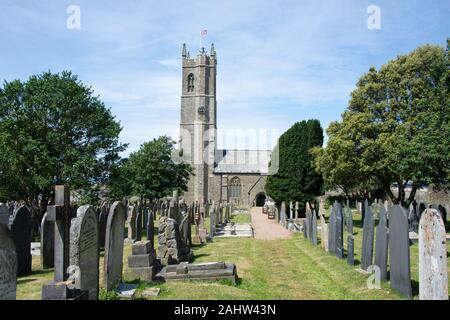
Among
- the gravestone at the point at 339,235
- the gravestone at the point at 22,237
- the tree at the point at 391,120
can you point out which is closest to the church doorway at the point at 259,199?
the tree at the point at 391,120

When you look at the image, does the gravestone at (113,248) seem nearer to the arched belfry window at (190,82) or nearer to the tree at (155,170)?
the tree at (155,170)

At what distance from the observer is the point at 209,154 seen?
60.0 m

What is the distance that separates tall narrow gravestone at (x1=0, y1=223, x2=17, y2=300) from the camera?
504 centimetres

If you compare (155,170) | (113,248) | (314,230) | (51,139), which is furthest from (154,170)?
→ (113,248)

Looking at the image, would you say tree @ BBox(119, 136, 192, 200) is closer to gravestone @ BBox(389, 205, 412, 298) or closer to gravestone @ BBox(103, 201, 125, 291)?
gravestone @ BBox(103, 201, 125, 291)

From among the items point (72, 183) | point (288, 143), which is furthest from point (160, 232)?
point (288, 143)

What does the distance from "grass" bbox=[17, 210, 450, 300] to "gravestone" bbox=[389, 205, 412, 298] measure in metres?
0.26

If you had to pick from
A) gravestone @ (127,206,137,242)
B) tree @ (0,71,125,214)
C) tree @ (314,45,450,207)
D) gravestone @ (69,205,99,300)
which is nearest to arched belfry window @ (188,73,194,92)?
tree @ (314,45,450,207)

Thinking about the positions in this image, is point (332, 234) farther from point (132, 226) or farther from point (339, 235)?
point (132, 226)

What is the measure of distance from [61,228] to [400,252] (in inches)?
242

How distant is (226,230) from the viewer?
23047mm

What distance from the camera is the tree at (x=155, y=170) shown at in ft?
119

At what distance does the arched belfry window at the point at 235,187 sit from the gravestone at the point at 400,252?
5072cm
